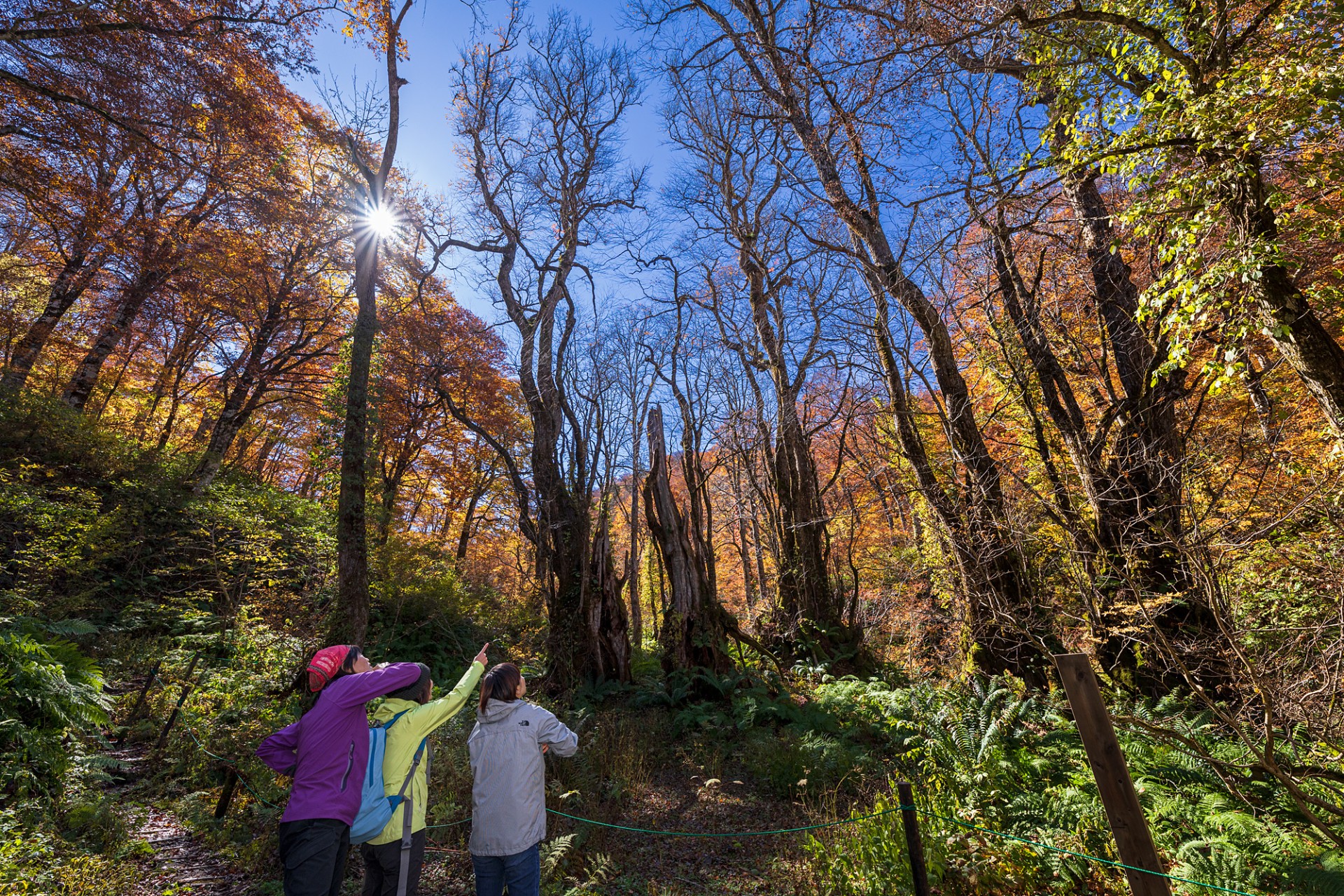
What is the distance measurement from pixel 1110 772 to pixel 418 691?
13.1ft

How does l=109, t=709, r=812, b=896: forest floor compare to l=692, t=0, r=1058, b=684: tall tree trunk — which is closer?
l=109, t=709, r=812, b=896: forest floor

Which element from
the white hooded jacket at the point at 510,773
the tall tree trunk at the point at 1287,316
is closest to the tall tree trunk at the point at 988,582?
the tall tree trunk at the point at 1287,316

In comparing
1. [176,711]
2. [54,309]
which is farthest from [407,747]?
[54,309]

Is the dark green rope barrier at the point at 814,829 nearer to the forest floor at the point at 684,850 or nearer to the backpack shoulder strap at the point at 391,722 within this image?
the forest floor at the point at 684,850

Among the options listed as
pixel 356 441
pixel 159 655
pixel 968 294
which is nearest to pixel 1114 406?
pixel 968 294

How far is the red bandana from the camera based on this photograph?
11.5ft

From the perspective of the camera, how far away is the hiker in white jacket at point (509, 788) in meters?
3.36

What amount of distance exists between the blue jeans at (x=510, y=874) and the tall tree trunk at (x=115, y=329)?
13.8m

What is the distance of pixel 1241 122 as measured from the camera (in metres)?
4.50

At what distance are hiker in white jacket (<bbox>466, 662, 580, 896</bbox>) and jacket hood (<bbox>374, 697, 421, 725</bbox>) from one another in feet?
1.57

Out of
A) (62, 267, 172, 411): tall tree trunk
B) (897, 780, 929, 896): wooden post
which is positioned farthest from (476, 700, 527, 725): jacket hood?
(62, 267, 172, 411): tall tree trunk

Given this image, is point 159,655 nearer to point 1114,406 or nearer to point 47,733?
point 47,733

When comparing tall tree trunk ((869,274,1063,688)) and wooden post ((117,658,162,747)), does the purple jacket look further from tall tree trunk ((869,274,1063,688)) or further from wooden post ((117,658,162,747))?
tall tree trunk ((869,274,1063,688))

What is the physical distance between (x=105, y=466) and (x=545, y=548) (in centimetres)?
839
